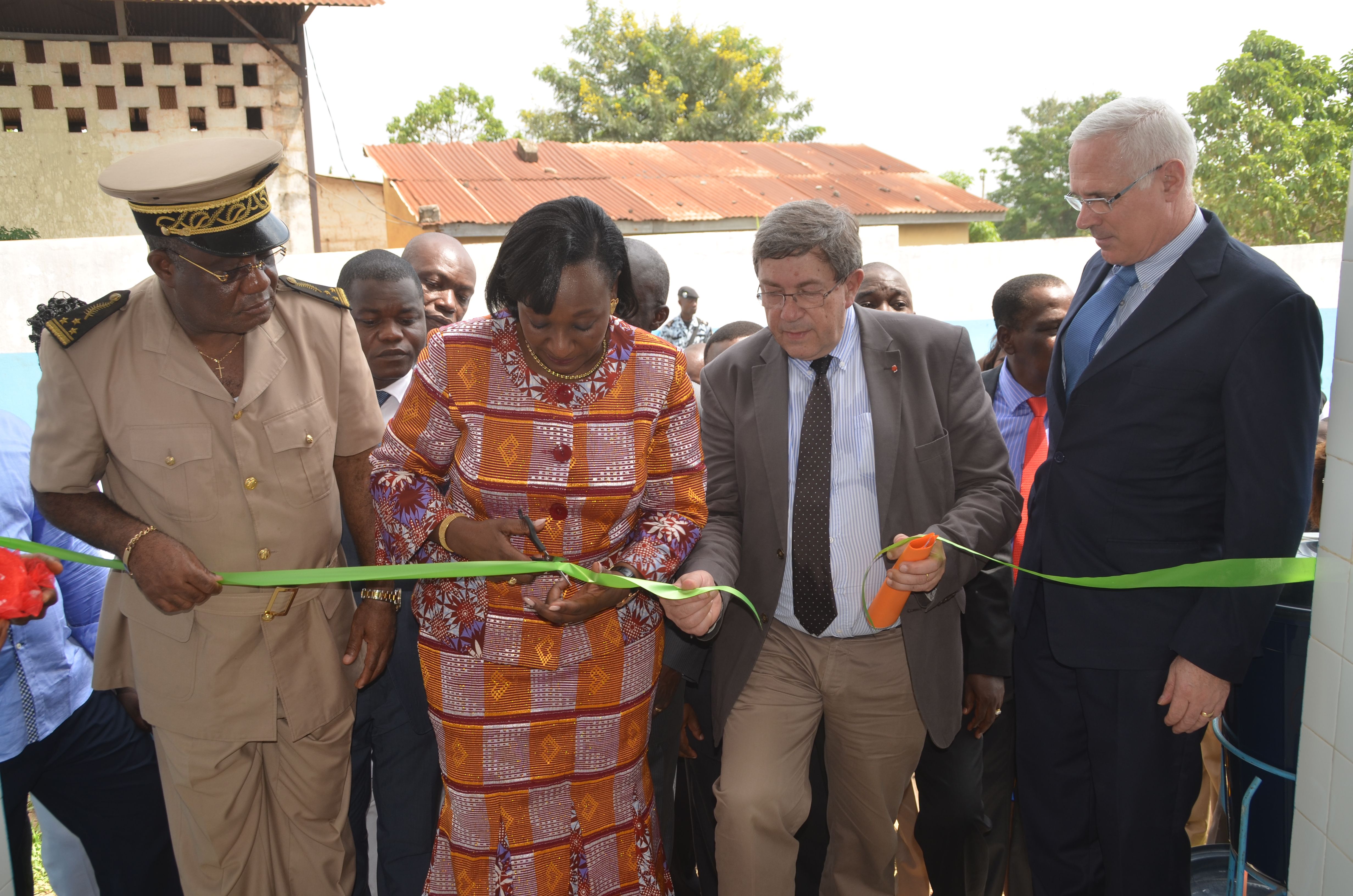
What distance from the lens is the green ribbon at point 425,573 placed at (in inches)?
98.3

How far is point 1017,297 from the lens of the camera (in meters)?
4.02

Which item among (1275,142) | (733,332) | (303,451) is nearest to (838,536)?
(303,451)

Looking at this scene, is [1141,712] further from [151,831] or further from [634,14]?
[634,14]

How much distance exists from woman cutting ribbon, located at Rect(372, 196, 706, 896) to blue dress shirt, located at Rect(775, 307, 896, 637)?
42 centimetres

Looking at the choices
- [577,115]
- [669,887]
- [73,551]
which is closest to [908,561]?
[669,887]

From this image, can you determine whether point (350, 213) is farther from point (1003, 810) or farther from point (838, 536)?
point (1003, 810)

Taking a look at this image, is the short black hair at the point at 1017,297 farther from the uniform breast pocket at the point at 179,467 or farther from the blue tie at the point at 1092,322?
the uniform breast pocket at the point at 179,467

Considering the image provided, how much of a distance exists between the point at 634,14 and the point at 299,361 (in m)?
39.6

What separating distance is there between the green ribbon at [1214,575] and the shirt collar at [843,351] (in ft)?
2.11

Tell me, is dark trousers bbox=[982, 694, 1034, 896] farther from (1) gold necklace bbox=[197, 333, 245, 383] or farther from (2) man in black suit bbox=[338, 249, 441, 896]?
(1) gold necklace bbox=[197, 333, 245, 383]

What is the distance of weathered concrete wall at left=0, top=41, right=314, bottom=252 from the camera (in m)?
17.8

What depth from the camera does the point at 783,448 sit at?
9.67ft

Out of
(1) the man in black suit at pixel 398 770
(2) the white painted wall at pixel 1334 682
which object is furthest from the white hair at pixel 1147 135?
(1) the man in black suit at pixel 398 770

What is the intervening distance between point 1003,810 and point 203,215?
130 inches
